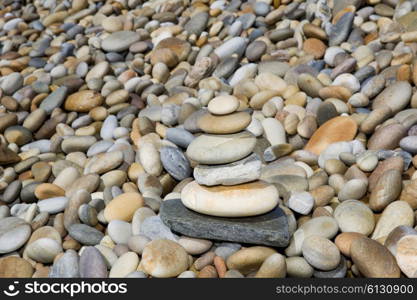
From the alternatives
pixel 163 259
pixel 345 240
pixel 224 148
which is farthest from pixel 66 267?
pixel 345 240

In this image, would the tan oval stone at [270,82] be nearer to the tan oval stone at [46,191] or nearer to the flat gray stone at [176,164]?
the flat gray stone at [176,164]

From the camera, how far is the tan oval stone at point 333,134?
3.13 metres

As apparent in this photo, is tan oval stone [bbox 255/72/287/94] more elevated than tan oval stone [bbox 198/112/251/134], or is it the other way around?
tan oval stone [bbox 198/112/251/134]

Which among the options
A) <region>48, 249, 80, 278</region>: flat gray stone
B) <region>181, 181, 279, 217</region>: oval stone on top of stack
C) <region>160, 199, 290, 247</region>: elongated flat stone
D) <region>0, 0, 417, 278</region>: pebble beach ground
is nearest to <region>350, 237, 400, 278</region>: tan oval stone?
<region>0, 0, 417, 278</region>: pebble beach ground

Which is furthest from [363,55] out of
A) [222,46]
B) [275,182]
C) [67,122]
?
[67,122]

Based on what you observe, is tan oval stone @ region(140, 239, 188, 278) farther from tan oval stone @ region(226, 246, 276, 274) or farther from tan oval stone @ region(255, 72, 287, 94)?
tan oval stone @ region(255, 72, 287, 94)

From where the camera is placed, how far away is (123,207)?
2.76 m

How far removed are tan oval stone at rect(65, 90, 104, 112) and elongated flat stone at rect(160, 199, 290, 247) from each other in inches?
70.4

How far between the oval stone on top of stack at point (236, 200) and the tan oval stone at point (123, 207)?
0.45m

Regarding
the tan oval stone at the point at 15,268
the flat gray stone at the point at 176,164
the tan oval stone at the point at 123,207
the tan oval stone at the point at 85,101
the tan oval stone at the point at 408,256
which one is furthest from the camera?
the tan oval stone at the point at 85,101

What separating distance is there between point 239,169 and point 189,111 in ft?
4.10

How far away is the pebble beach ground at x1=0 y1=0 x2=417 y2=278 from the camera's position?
2371 mm

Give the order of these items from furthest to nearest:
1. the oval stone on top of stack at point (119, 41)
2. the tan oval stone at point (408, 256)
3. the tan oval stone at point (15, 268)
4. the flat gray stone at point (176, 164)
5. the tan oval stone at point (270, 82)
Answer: the oval stone on top of stack at point (119, 41) → the tan oval stone at point (270, 82) → the flat gray stone at point (176, 164) → the tan oval stone at point (15, 268) → the tan oval stone at point (408, 256)

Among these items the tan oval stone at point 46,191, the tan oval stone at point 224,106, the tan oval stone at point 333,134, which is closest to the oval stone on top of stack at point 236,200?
the tan oval stone at point 224,106
